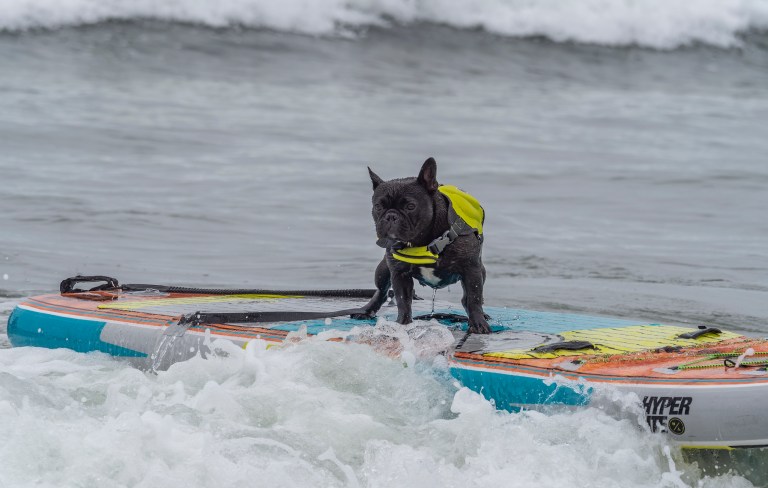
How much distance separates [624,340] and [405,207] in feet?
3.99

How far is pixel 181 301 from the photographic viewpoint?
22.0 feet

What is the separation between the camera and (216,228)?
38.0 feet

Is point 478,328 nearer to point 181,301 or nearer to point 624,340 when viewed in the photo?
point 624,340

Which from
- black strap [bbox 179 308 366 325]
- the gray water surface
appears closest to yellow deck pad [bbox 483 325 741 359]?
black strap [bbox 179 308 366 325]

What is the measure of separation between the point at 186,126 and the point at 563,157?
18.2ft

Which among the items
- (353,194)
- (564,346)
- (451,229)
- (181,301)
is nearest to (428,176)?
(451,229)

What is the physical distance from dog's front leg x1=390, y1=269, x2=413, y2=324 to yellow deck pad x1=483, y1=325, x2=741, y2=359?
647 millimetres

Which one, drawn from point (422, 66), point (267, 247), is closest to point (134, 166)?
point (267, 247)

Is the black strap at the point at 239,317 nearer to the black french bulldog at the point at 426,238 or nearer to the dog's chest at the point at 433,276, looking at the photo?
the black french bulldog at the point at 426,238

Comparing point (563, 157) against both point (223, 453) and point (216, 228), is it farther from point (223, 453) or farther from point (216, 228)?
point (223, 453)

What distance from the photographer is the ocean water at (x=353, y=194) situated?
4531 mm

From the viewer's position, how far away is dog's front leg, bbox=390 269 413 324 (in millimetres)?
5504

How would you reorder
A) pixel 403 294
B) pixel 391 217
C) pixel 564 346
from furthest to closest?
pixel 403 294 < pixel 391 217 < pixel 564 346

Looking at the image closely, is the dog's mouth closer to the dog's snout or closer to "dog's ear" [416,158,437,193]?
the dog's snout
